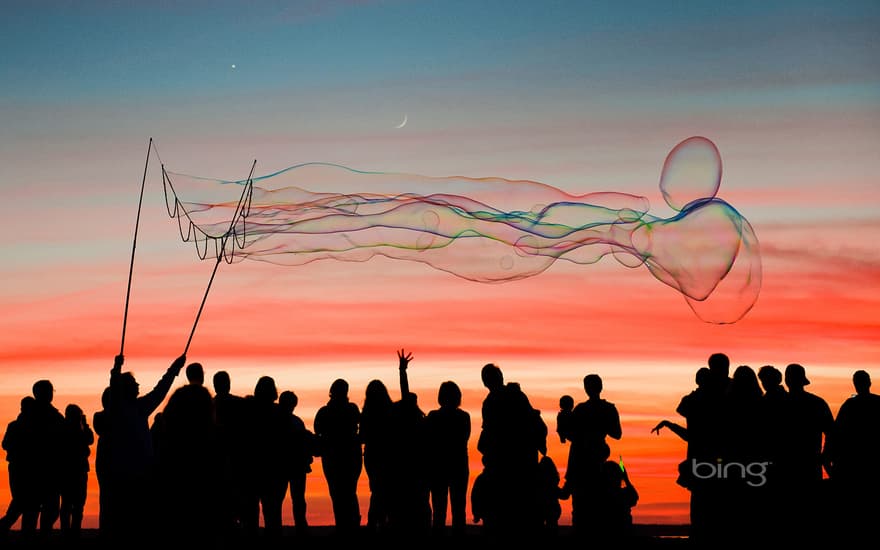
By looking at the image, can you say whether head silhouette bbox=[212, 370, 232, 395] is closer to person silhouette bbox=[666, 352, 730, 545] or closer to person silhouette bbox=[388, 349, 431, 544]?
person silhouette bbox=[388, 349, 431, 544]

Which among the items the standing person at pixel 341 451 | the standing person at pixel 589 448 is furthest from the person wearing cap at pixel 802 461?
the standing person at pixel 341 451

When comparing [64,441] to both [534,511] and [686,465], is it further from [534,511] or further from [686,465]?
[686,465]

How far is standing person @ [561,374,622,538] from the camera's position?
1561 centimetres

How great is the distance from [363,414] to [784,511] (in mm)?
5850

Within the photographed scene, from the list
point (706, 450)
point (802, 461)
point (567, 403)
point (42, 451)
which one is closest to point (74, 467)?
point (42, 451)

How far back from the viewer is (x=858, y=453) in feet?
50.2

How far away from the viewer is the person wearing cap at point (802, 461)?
44.2 feet

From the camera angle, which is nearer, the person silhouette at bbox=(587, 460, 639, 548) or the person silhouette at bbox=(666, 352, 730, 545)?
the person silhouette at bbox=(666, 352, 730, 545)

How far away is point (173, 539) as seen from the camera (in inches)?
416

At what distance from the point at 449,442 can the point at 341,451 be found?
60.9 inches

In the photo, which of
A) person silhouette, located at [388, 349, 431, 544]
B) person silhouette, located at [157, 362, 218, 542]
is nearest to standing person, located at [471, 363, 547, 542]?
person silhouette, located at [388, 349, 431, 544]

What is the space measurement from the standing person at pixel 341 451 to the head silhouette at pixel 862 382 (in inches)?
266

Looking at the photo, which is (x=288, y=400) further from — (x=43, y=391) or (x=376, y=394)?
(x=43, y=391)

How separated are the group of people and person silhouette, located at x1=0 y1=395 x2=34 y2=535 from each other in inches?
352
